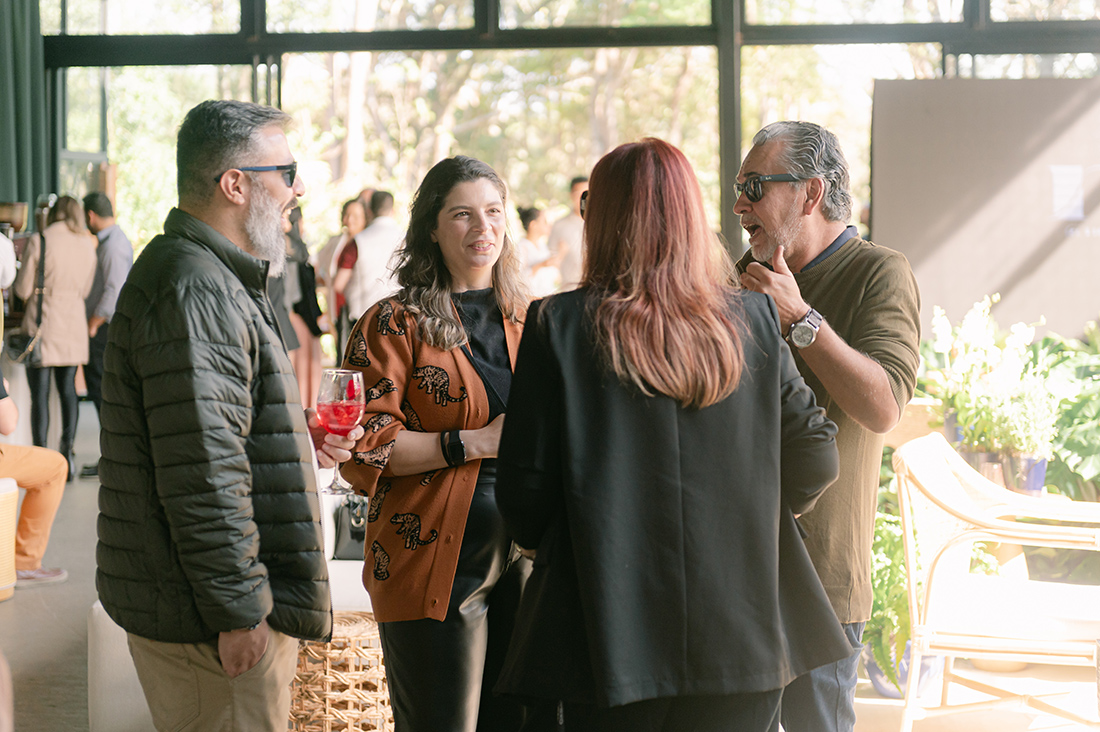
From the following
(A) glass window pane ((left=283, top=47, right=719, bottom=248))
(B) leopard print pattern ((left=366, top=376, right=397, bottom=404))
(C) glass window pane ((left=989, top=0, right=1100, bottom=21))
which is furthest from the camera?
(A) glass window pane ((left=283, top=47, right=719, bottom=248))

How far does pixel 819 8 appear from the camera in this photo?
7.07 m

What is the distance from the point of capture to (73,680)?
136 inches

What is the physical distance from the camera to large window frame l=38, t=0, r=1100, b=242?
22.7ft

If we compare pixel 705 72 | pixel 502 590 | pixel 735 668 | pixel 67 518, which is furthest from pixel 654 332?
pixel 705 72

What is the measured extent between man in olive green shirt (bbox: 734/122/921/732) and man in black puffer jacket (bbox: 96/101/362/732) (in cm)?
89

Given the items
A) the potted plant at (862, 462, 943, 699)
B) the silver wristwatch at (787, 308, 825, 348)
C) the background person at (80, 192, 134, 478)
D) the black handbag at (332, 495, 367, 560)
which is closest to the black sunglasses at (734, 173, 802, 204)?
the silver wristwatch at (787, 308, 825, 348)

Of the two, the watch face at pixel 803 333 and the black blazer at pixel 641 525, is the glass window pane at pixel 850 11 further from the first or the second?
the black blazer at pixel 641 525

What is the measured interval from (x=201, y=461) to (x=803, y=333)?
1.04 metres

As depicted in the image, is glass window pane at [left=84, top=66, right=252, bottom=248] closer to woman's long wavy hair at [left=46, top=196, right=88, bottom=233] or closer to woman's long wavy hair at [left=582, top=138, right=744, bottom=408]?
woman's long wavy hair at [left=46, top=196, right=88, bottom=233]

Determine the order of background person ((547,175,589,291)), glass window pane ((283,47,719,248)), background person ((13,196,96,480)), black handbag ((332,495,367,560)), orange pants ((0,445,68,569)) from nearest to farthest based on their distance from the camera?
black handbag ((332,495,367,560)) → orange pants ((0,445,68,569)) → background person ((13,196,96,480)) → background person ((547,175,589,291)) → glass window pane ((283,47,719,248))

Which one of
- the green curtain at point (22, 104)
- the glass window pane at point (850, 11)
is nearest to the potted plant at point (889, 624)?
the glass window pane at point (850, 11)

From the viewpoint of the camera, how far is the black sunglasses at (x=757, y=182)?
6.24 ft

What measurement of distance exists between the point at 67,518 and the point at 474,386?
4.61 m

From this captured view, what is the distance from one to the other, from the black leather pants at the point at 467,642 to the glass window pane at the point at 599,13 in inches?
238
